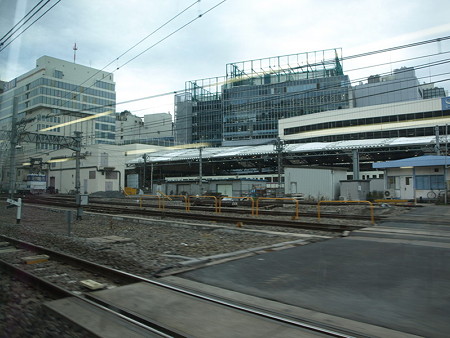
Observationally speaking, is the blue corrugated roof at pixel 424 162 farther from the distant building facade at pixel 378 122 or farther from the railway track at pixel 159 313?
the distant building facade at pixel 378 122

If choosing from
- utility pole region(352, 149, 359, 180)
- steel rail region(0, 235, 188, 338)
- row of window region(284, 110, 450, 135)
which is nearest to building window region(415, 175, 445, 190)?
utility pole region(352, 149, 359, 180)

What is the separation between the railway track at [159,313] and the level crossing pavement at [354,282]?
0.48 metres

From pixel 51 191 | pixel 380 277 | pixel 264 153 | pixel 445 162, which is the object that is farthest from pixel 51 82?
pixel 380 277

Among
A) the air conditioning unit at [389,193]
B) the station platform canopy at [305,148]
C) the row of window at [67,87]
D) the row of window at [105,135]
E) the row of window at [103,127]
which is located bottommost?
the air conditioning unit at [389,193]

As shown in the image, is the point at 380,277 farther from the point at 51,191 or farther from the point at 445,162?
the point at 51,191

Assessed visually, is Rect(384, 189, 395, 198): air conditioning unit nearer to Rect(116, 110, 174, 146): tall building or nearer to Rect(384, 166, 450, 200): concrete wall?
Rect(384, 166, 450, 200): concrete wall

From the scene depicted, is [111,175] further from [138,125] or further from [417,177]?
[138,125]

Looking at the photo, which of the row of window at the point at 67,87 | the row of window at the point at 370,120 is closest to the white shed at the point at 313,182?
the row of window at the point at 370,120

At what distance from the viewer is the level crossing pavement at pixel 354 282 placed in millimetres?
4035

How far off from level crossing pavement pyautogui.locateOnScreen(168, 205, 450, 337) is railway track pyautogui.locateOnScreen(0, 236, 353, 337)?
1.56 ft

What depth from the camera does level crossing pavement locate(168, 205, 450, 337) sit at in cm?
404

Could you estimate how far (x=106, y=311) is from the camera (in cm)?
434

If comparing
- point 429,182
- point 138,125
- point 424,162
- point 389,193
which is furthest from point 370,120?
point 138,125

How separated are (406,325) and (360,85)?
340 feet
